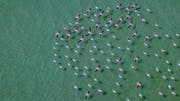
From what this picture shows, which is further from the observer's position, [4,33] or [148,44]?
[4,33]

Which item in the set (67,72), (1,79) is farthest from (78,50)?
(1,79)

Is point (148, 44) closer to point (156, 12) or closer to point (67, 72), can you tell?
point (156, 12)

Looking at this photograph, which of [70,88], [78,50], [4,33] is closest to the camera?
[70,88]

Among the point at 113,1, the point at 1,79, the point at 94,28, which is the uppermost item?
the point at 113,1

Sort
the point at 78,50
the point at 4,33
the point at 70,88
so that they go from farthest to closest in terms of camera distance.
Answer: the point at 4,33
the point at 78,50
the point at 70,88

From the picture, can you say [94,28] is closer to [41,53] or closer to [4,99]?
[41,53]

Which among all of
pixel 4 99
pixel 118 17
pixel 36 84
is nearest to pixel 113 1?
pixel 118 17

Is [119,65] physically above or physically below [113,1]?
below
